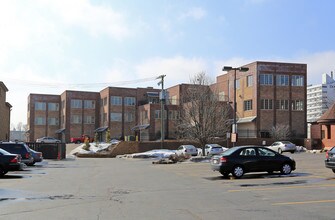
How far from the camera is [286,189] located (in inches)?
551

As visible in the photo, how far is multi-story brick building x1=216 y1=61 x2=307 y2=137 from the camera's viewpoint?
62781 mm

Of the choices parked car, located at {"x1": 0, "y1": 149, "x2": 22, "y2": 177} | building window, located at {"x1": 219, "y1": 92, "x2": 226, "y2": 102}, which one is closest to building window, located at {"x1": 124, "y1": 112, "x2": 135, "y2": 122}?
building window, located at {"x1": 219, "y1": 92, "x2": 226, "y2": 102}

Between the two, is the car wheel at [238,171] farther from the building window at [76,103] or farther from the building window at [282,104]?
the building window at [76,103]

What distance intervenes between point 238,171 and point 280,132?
43.7m

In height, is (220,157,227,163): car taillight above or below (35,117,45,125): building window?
below

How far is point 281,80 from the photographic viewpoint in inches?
2520

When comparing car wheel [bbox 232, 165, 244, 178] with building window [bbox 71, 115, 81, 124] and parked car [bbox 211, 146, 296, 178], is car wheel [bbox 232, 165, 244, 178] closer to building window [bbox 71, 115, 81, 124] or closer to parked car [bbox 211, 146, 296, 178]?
parked car [bbox 211, 146, 296, 178]

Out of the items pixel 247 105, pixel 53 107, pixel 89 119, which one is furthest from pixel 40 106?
pixel 247 105

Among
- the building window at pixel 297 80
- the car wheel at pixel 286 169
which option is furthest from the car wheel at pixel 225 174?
the building window at pixel 297 80

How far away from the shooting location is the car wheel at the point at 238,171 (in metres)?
18.8

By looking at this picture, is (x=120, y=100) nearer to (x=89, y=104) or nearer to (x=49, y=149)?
(x=89, y=104)

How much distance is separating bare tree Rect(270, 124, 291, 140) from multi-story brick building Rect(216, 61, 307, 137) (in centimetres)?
146

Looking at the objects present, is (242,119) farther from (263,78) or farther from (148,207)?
(148,207)

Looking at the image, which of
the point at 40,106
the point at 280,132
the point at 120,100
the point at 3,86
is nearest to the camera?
the point at 3,86
